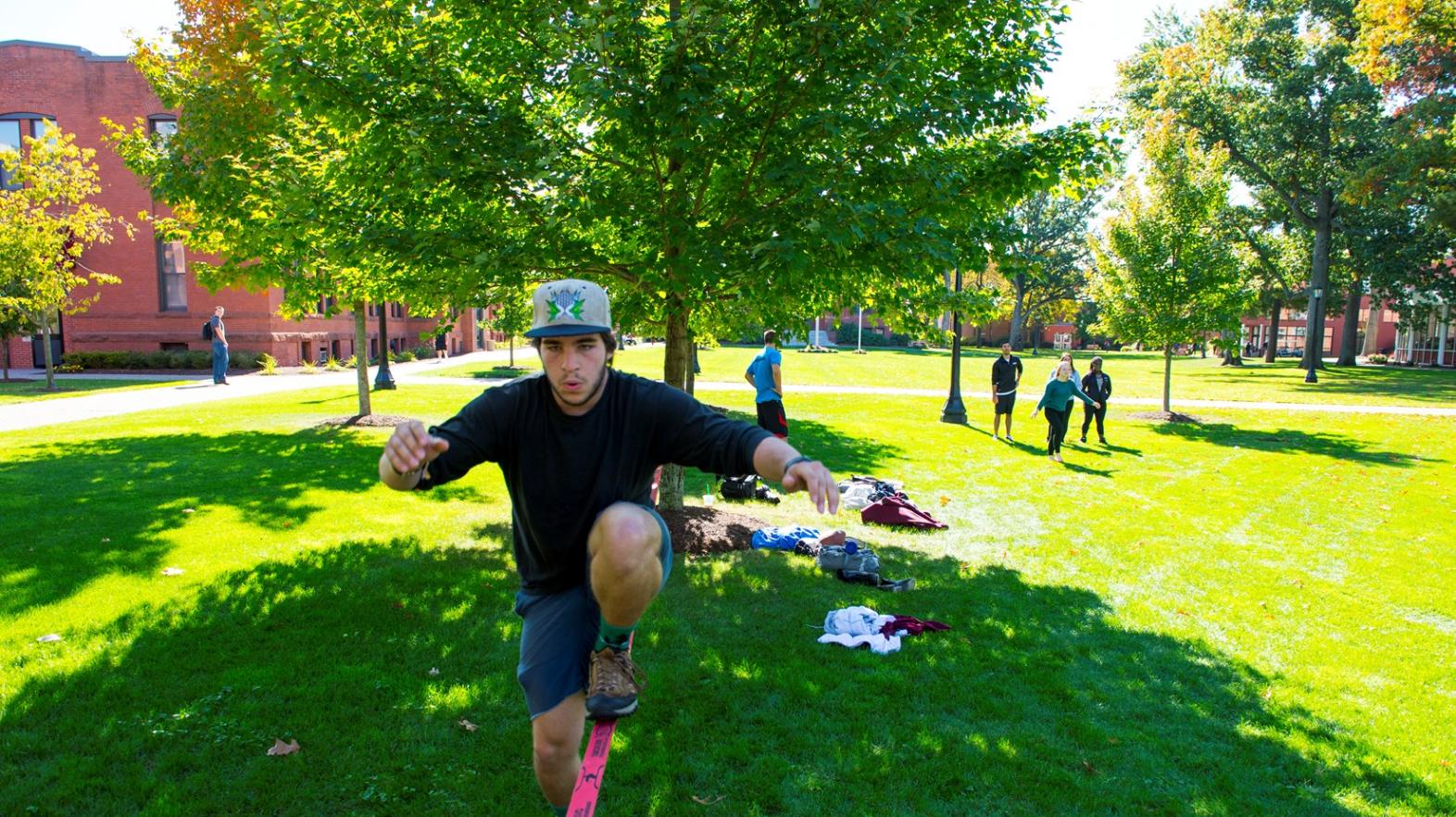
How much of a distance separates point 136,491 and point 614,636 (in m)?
9.33

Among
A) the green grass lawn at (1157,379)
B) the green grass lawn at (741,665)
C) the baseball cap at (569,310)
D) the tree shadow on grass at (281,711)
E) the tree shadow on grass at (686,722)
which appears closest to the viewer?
the baseball cap at (569,310)

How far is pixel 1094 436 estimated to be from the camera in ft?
62.4

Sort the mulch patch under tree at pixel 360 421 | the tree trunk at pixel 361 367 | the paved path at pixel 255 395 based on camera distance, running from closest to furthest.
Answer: the mulch patch under tree at pixel 360 421 < the tree trunk at pixel 361 367 < the paved path at pixel 255 395

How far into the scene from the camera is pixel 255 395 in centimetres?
2230

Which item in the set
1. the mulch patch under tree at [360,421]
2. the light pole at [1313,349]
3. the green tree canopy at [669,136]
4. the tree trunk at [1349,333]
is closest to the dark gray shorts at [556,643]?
the green tree canopy at [669,136]

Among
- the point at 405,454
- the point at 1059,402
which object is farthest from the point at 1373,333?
the point at 405,454

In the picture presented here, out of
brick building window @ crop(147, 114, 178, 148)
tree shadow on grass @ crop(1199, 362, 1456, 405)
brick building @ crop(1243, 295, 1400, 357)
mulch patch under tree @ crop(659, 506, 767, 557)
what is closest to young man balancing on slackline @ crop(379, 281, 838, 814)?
mulch patch under tree @ crop(659, 506, 767, 557)

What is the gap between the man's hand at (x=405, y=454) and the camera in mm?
2830

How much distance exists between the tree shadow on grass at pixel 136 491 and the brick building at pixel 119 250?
60.5 feet

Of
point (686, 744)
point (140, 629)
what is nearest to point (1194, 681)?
point (686, 744)

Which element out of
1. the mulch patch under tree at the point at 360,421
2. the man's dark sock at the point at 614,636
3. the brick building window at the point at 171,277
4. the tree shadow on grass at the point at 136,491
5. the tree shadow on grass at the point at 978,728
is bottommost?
the tree shadow on grass at the point at 978,728

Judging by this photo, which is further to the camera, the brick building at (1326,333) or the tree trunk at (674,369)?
the brick building at (1326,333)

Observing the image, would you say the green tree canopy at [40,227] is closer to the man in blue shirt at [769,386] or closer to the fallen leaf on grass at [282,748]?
the man in blue shirt at [769,386]

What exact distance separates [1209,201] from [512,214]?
2051 cm
